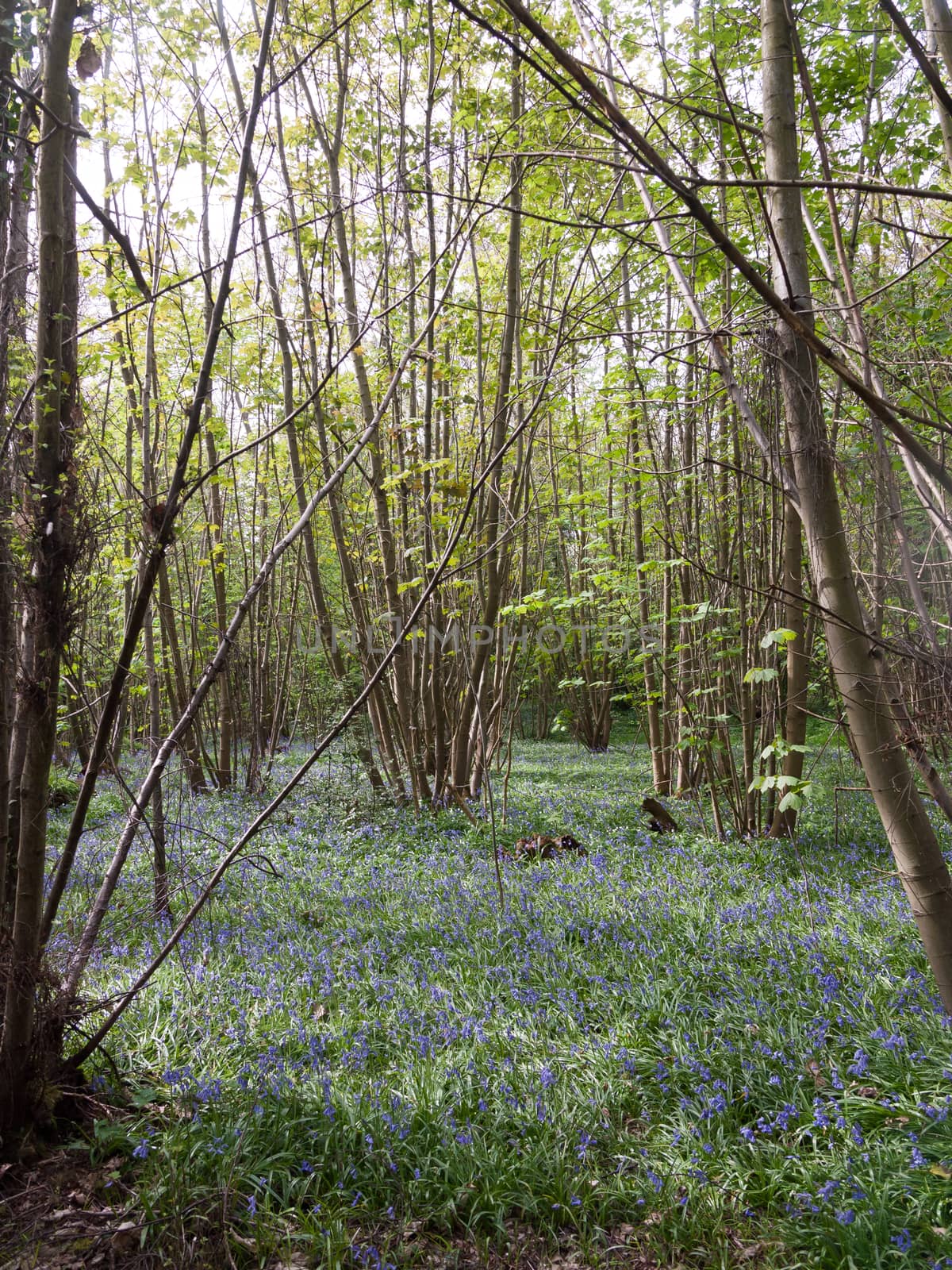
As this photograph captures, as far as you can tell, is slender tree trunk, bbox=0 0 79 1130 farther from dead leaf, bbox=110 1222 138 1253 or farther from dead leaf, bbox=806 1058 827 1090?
dead leaf, bbox=806 1058 827 1090

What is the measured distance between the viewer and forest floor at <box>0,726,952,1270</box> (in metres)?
2.28

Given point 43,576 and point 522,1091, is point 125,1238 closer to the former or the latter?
point 522,1091

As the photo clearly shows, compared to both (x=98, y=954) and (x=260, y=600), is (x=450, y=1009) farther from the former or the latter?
(x=260, y=600)

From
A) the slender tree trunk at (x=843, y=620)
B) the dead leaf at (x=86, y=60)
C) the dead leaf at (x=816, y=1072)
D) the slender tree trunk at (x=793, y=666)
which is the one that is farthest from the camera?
the slender tree trunk at (x=793, y=666)

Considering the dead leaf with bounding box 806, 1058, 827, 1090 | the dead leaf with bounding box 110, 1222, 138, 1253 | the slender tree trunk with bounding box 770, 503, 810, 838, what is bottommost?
the dead leaf with bounding box 110, 1222, 138, 1253

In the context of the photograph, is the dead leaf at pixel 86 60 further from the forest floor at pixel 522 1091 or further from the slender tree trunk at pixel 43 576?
the forest floor at pixel 522 1091

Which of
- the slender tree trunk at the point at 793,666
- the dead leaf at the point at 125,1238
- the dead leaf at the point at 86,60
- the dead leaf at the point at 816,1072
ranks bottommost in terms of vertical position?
the dead leaf at the point at 125,1238

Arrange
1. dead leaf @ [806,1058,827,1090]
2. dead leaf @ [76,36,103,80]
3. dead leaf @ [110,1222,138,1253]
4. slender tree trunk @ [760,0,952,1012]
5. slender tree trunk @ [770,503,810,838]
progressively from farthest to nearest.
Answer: slender tree trunk @ [770,503,810,838] < dead leaf @ [806,1058,827,1090] < dead leaf @ [76,36,103,80] < slender tree trunk @ [760,0,952,1012] < dead leaf @ [110,1222,138,1253]

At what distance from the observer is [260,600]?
10.0 meters

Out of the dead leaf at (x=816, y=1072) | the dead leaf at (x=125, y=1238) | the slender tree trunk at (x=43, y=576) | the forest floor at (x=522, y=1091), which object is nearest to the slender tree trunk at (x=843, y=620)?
the forest floor at (x=522, y=1091)

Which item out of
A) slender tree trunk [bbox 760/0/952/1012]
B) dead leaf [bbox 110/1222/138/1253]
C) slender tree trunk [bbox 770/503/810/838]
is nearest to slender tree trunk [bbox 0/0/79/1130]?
dead leaf [bbox 110/1222/138/1253]

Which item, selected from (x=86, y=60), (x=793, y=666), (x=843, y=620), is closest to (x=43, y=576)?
(x=86, y=60)

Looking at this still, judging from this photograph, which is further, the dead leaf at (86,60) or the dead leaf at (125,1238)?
the dead leaf at (86,60)

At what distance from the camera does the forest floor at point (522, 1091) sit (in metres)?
2.28
